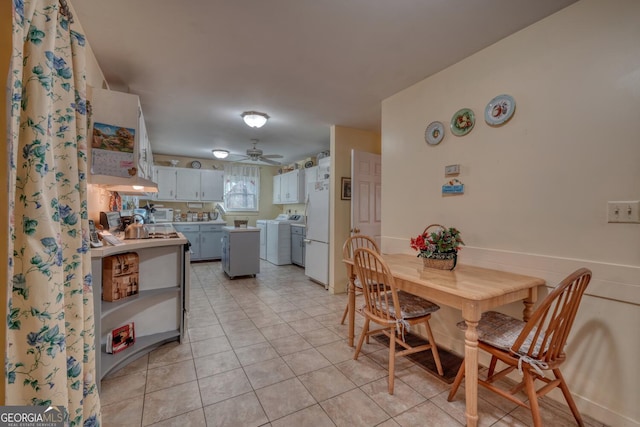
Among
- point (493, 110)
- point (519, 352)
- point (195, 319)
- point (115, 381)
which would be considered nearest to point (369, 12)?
point (493, 110)

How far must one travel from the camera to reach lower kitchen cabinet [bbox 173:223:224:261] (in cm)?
584

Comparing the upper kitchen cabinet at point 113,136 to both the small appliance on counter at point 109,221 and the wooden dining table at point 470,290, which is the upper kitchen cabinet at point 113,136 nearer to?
the small appliance on counter at point 109,221

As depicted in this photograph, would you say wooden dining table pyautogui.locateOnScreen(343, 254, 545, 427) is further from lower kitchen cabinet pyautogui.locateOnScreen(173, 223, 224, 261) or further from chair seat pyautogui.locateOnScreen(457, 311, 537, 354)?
lower kitchen cabinet pyautogui.locateOnScreen(173, 223, 224, 261)

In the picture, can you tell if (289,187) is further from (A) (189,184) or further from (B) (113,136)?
(B) (113,136)

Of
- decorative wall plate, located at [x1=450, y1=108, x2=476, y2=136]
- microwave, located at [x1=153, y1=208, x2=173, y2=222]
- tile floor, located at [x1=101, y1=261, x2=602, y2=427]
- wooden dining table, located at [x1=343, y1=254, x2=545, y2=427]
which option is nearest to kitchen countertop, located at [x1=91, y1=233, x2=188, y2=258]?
tile floor, located at [x1=101, y1=261, x2=602, y2=427]

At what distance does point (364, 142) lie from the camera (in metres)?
4.24

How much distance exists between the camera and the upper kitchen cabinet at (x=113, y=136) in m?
2.08

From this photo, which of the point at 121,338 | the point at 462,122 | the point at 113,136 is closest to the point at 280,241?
the point at 121,338

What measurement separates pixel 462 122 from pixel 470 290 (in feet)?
4.71

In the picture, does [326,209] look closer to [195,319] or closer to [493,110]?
[195,319]

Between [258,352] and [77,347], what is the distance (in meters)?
1.39

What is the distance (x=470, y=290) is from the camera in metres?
1.49

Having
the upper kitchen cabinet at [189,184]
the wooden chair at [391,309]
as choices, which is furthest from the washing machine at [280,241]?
the wooden chair at [391,309]

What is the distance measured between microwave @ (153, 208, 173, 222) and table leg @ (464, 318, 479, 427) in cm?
590
